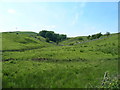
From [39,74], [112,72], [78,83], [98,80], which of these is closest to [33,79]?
[39,74]

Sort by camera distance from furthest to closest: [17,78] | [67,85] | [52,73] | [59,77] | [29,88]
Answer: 1. [52,73]
2. [59,77]
3. [17,78]
4. [67,85]
5. [29,88]

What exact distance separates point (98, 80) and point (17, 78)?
1039 centimetres

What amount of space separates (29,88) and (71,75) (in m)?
6.43

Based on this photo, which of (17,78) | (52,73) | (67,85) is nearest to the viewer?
(67,85)

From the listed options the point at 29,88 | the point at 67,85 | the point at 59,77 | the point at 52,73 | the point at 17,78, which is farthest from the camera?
the point at 52,73

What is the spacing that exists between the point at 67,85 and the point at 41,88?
9.92 feet

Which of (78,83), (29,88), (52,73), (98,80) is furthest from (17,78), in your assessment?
(98,80)

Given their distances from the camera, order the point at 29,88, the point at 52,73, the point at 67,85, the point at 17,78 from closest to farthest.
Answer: the point at 29,88, the point at 67,85, the point at 17,78, the point at 52,73

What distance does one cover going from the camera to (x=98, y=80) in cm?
1533

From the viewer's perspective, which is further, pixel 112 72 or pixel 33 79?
pixel 112 72

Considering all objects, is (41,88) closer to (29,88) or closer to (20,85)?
(29,88)

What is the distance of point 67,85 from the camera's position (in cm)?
1380

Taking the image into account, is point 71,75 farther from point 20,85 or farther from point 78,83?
point 20,85

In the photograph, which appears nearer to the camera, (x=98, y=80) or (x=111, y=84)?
(x=111, y=84)
